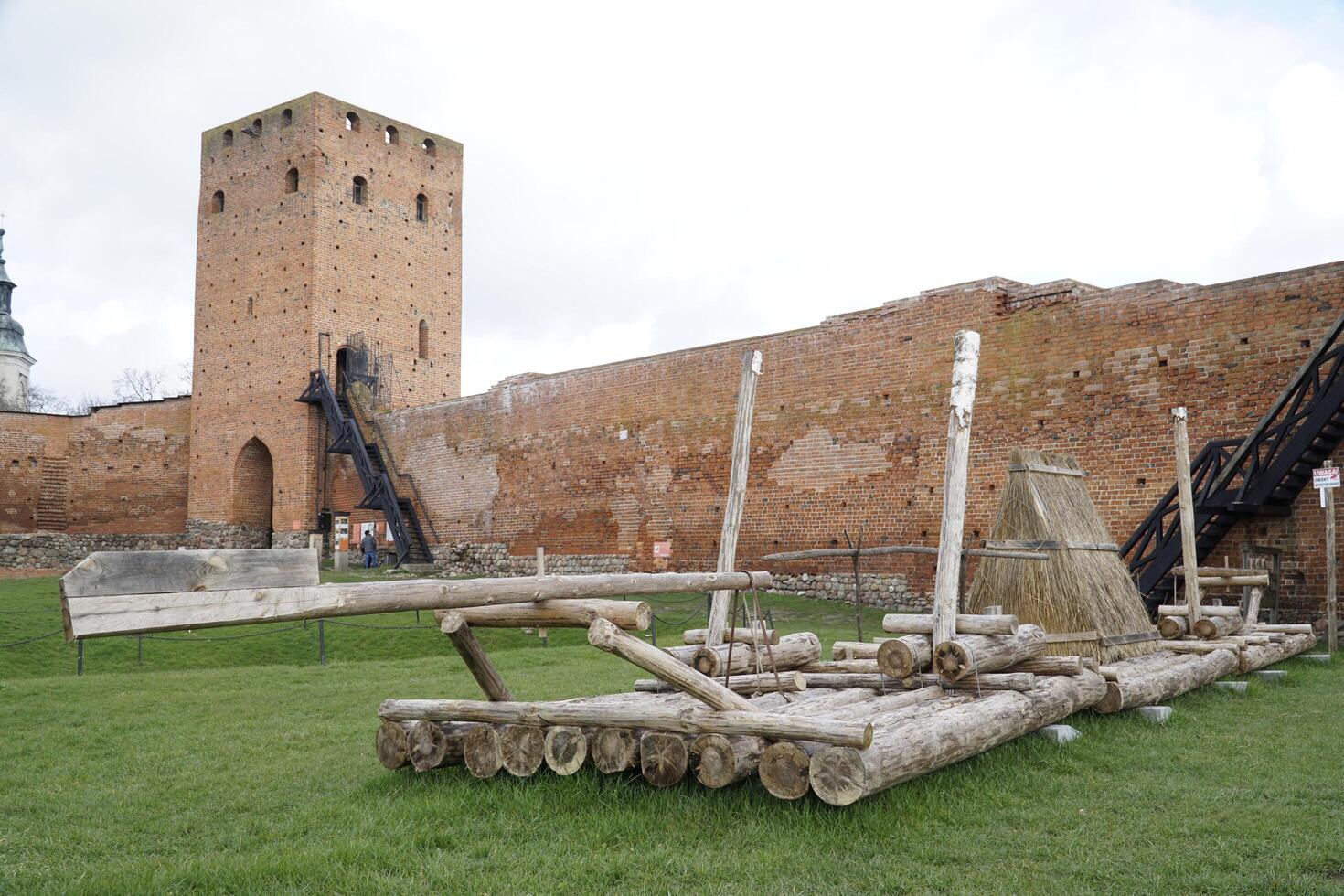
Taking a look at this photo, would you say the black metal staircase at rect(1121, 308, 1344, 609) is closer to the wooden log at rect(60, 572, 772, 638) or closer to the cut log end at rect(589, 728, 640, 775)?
the cut log end at rect(589, 728, 640, 775)

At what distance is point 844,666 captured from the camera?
7.34m

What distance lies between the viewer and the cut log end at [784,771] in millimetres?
4645

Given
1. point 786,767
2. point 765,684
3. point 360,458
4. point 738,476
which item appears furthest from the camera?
point 360,458

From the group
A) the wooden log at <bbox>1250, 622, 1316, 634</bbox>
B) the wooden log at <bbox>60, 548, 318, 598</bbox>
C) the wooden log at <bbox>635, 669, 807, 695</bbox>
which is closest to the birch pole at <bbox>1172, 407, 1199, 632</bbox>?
the wooden log at <bbox>1250, 622, 1316, 634</bbox>

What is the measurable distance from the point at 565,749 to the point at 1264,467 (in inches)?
389

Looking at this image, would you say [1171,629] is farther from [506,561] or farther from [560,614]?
[506,561]

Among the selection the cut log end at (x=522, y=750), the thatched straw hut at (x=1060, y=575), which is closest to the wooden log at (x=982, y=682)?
the thatched straw hut at (x=1060, y=575)

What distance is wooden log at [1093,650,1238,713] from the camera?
6.95 m

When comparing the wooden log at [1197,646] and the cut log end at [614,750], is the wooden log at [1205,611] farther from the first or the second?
the cut log end at [614,750]

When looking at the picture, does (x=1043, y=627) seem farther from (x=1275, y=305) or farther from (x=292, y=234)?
(x=292, y=234)

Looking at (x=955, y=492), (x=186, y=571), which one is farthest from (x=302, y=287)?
(x=186, y=571)

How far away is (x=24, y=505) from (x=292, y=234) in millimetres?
10518

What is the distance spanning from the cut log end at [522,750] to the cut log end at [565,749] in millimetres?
44

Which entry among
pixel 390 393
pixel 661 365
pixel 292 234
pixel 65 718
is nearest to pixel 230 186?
pixel 292 234
